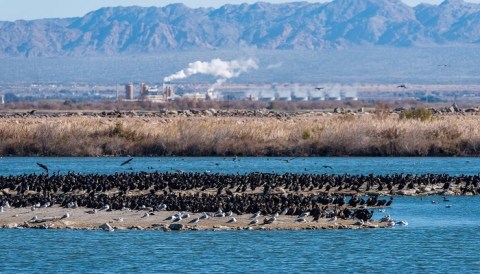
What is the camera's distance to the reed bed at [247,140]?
204 feet

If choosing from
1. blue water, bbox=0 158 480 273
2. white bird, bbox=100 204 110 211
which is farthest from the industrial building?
blue water, bbox=0 158 480 273

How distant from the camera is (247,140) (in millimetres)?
63750

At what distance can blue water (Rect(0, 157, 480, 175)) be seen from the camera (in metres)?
51.5

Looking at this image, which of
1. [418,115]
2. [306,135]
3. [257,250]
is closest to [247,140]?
[306,135]

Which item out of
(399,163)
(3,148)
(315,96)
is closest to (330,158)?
(399,163)

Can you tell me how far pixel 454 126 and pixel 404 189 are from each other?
2381 centimetres

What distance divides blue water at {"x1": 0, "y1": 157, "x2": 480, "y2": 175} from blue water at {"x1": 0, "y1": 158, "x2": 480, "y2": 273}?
59.6 feet

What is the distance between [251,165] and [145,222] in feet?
81.8

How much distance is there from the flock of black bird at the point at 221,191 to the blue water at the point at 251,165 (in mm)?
9423

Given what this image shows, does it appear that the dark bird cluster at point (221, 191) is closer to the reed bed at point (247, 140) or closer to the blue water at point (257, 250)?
the blue water at point (257, 250)

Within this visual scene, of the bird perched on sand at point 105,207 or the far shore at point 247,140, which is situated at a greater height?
the far shore at point 247,140

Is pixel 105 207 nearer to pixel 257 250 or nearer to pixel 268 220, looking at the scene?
pixel 268 220

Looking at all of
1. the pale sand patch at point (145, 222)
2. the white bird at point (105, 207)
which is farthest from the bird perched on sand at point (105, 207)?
the pale sand patch at point (145, 222)

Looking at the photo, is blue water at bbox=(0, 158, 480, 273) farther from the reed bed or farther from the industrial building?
the industrial building
